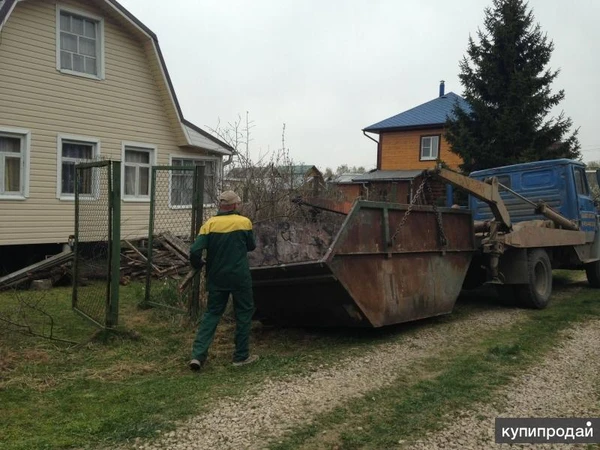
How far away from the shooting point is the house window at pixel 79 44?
1309 cm

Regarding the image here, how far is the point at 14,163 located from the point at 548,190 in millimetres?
10921

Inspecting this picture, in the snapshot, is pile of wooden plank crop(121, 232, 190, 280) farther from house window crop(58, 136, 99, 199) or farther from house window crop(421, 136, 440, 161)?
house window crop(421, 136, 440, 161)

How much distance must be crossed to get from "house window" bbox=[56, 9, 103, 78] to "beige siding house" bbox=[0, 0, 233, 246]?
0.08ft

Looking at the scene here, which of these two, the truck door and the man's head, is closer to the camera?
the man's head

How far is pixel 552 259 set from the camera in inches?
404

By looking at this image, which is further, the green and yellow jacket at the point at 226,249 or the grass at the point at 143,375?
the green and yellow jacket at the point at 226,249

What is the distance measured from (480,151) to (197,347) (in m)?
15.1

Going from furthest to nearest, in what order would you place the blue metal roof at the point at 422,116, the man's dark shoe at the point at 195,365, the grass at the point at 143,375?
the blue metal roof at the point at 422,116 → the man's dark shoe at the point at 195,365 → the grass at the point at 143,375

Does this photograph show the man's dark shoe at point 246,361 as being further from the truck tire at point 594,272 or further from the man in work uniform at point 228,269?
the truck tire at point 594,272

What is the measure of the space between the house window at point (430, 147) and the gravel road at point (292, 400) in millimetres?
24906

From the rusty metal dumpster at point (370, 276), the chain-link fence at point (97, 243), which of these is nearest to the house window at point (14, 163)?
the chain-link fence at point (97, 243)

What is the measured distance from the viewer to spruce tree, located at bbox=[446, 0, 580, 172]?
18.1 meters

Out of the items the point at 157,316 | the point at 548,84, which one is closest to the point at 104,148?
the point at 157,316

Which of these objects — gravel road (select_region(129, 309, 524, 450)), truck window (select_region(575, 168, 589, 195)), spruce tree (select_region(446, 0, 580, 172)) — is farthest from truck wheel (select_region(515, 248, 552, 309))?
spruce tree (select_region(446, 0, 580, 172))
